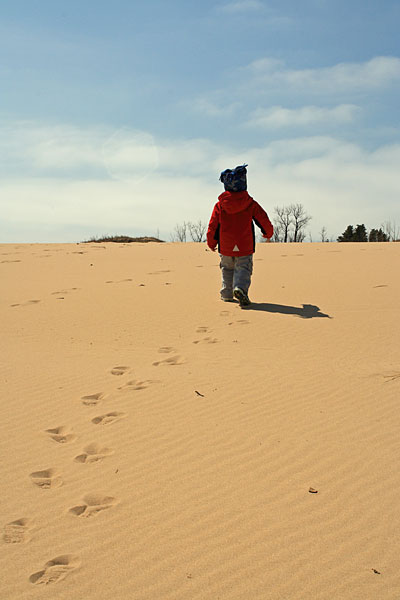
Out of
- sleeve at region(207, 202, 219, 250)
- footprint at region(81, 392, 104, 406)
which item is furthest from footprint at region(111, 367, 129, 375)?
sleeve at region(207, 202, 219, 250)

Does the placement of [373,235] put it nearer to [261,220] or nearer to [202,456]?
[261,220]

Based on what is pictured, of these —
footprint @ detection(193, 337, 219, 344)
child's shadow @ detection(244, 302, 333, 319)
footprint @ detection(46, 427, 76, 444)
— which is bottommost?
footprint @ detection(46, 427, 76, 444)

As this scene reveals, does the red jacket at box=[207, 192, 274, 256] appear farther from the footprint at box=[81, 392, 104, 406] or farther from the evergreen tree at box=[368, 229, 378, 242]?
the evergreen tree at box=[368, 229, 378, 242]

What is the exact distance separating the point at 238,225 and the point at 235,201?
325 millimetres

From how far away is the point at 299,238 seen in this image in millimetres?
46969

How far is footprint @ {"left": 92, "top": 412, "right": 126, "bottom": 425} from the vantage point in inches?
134

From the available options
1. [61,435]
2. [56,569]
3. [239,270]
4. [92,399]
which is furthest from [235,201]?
[56,569]

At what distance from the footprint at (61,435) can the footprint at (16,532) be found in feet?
2.62

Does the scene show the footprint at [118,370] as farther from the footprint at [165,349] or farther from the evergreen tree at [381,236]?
the evergreen tree at [381,236]

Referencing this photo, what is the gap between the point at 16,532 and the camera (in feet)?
7.54

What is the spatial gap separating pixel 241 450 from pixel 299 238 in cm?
4545

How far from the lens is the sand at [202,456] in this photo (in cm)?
205

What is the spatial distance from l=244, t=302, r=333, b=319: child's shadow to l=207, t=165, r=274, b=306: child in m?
0.24

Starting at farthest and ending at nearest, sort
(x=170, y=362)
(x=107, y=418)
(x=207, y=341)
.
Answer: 1. (x=207, y=341)
2. (x=170, y=362)
3. (x=107, y=418)
